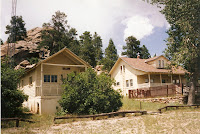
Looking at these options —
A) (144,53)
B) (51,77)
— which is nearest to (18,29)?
(144,53)

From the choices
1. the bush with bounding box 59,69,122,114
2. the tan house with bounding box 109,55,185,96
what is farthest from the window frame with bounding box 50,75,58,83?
the tan house with bounding box 109,55,185,96

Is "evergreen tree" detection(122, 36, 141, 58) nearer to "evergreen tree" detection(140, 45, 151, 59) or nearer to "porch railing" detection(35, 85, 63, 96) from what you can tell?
"evergreen tree" detection(140, 45, 151, 59)

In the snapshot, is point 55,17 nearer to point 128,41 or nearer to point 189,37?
point 128,41

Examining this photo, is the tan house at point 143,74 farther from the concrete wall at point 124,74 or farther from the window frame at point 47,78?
the window frame at point 47,78

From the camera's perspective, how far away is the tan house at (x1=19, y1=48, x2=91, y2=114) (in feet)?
60.6

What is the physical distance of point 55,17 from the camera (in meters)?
46.6

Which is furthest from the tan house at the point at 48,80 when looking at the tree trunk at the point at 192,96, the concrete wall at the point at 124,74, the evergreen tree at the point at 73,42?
the evergreen tree at the point at 73,42

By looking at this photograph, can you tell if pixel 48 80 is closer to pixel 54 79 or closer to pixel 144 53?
pixel 54 79

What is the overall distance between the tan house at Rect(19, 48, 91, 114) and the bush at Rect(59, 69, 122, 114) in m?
2.00

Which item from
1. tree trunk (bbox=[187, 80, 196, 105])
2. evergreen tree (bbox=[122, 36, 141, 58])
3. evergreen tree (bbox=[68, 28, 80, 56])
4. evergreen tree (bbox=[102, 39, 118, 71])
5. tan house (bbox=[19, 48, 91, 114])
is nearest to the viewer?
tan house (bbox=[19, 48, 91, 114])

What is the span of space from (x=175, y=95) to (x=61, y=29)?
32345 mm

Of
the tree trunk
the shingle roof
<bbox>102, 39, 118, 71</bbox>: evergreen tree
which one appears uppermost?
<bbox>102, 39, 118, 71</bbox>: evergreen tree

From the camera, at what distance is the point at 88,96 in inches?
664

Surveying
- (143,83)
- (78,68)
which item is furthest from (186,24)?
(143,83)
